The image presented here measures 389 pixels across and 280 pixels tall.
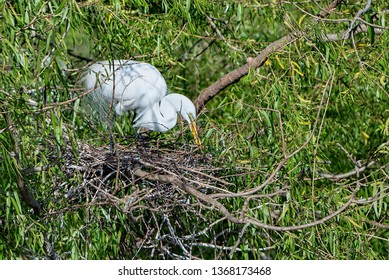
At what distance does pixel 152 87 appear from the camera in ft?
14.2

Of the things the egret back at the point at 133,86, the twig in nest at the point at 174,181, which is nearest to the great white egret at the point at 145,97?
the egret back at the point at 133,86

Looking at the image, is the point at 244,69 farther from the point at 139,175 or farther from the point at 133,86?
the point at 139,175

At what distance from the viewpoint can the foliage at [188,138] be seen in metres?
2.85

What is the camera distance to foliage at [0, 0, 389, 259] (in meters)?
2.85

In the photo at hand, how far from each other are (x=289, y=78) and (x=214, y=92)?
1.75 ft

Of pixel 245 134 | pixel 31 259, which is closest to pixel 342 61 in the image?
pixel 245 134

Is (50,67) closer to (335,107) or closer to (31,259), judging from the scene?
(31,259)

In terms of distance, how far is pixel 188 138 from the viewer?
398 centimetres

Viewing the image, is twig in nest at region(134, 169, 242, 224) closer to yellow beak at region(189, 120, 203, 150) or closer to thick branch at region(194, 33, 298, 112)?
yellow beak at region(189, 120, 203, 150)

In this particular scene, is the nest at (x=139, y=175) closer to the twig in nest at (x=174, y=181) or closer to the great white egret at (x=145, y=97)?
the twig in nest at (x=174, y=181)

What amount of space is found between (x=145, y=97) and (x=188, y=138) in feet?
1.82

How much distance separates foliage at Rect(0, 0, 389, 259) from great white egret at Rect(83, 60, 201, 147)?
13 cm

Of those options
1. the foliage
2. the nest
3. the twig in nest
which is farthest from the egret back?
the twig in nest

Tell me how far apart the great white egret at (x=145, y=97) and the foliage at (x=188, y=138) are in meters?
0.13
